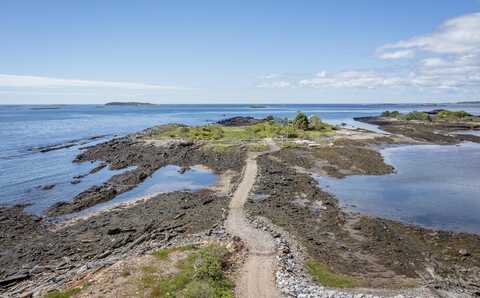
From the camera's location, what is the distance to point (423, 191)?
40.6 metres

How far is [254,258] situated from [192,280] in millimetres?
4352

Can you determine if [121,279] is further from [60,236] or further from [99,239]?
[60,236]

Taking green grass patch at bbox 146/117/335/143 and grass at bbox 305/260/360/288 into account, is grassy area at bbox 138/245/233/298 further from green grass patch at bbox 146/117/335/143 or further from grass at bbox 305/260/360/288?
green grass patch at bbox 146/117/335/143

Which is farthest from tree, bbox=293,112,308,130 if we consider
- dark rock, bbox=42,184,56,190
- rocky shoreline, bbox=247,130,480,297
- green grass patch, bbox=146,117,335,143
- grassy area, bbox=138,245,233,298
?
grassy area, bbox=138,245,233,298

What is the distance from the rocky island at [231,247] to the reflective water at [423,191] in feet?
8.13

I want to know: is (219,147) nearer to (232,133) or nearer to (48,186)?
(232,133)

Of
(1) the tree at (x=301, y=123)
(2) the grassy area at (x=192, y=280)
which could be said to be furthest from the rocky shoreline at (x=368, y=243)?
(1) the tree at (x=301, y=123)

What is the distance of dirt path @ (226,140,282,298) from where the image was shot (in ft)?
58.1

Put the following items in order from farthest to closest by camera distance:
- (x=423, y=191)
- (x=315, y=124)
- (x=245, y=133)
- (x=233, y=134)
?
(x=315, y=124)
(x=245, y=133)
(x=233, y=134)
(x=423, y=191)

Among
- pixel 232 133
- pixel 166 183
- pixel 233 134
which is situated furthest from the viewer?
pixel 232 133

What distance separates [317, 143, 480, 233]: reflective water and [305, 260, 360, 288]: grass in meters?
13.5

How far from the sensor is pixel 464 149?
7094 cm

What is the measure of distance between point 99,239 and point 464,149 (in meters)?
70.8

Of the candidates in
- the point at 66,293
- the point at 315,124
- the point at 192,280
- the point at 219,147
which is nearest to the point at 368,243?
the point at 192,280
